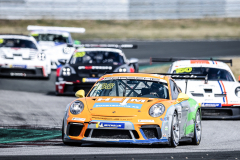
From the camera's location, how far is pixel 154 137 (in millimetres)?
7309

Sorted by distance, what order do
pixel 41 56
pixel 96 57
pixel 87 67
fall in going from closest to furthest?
pixel 87 67, pixel 96 57, pixel 41 56

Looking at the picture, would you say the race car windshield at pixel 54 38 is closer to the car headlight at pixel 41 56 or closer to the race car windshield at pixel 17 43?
the race car windshield at pixel 17 43

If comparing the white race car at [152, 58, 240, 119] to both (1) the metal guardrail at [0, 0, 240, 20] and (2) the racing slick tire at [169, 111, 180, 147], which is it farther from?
(1) the metal guardrail at [0, 0, 240, 20]

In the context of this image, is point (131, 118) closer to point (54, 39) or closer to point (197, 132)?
point (197, 132)

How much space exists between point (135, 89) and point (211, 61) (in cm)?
558

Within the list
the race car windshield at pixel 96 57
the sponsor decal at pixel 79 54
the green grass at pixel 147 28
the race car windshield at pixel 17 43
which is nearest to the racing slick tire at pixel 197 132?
the race car windshield at pixel 96 57

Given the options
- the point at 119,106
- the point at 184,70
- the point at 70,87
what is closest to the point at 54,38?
the point at 70,87

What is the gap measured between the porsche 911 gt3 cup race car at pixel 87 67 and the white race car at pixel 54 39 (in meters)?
3.67

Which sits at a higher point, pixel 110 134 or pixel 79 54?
pixel 110 134

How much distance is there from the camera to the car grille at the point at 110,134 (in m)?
7.27

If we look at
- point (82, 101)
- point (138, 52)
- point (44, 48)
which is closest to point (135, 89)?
point (82, 101)

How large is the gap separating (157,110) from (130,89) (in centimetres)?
93

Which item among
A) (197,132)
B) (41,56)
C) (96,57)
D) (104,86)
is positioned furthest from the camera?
(41,56)

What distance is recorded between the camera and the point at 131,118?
7.29 metres
